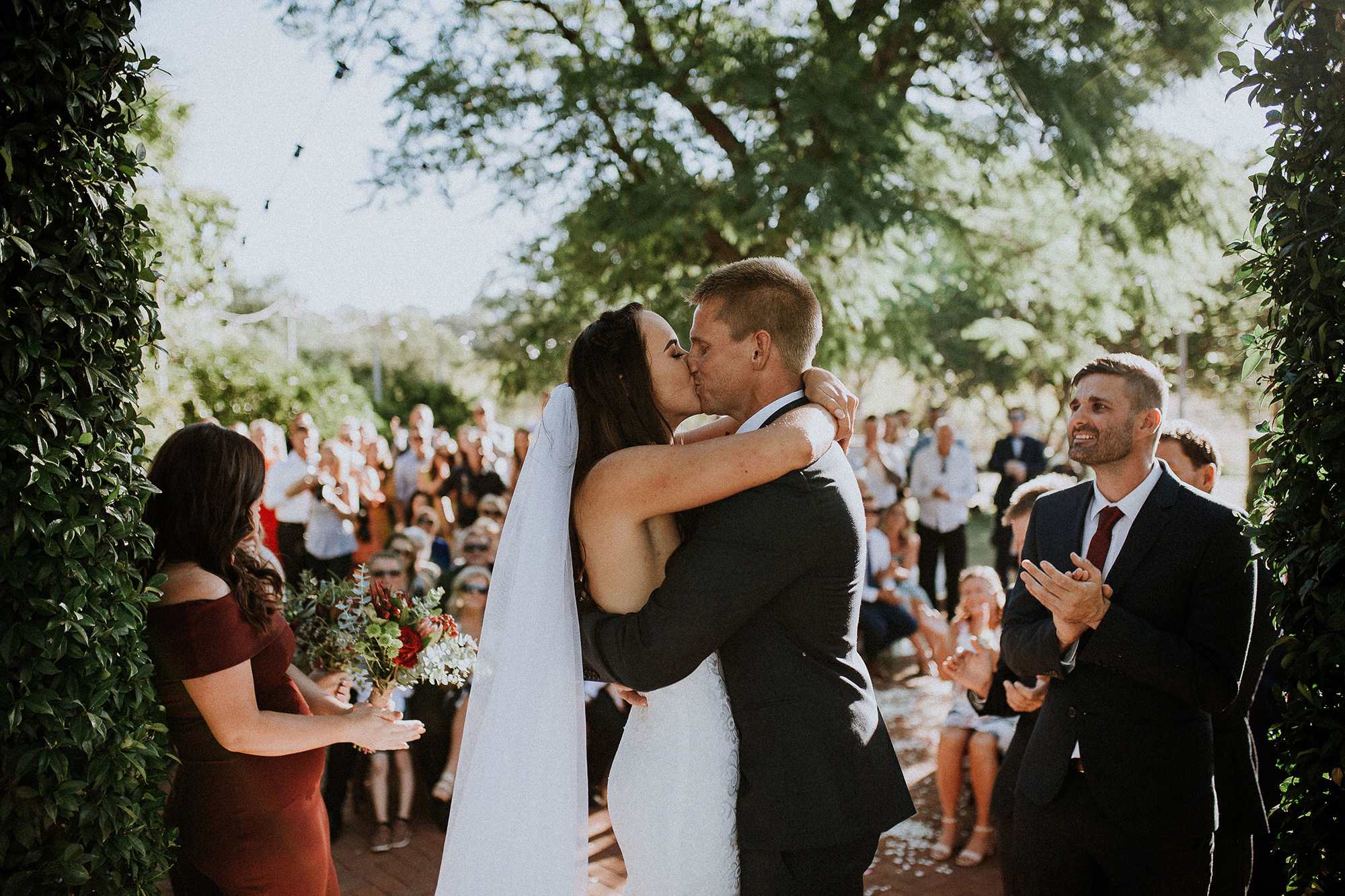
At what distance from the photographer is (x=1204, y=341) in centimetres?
2997

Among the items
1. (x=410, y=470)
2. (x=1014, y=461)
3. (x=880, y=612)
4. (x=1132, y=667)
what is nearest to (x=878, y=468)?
(x=1014, y=461)

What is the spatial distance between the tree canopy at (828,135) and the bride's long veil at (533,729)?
6016 mm

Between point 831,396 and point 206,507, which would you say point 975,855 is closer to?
point 831,396

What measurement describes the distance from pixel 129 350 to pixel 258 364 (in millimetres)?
17702

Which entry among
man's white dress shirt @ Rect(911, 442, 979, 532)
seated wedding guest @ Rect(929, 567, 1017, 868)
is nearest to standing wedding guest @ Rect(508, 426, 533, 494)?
man's white dress shirt @ Rect(911, 442, 979, 532)

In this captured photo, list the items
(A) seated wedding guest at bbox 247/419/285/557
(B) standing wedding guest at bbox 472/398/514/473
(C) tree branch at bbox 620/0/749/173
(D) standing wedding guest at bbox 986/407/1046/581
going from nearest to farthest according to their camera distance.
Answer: (A) seated wedding guest at bbox 247/419/285/557
(C) tree branch at bbox 620/0/749/173
(B) standing wedding guest at bbox 472/398/514/473
(D) standing wedding guest at bbox 986/407/1046/581

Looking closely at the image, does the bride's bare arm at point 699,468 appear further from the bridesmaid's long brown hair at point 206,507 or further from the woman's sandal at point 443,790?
the woman's sandal at point 443,790

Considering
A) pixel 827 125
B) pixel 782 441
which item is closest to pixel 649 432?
pixel 782 441

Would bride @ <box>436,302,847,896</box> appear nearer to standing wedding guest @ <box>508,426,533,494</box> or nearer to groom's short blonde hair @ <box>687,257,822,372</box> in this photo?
groom's short blonde hair @ <box>687,257,822,372</box>

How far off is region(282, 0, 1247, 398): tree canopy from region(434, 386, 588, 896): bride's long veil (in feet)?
19.7

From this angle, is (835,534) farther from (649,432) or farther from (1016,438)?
(1016,438)

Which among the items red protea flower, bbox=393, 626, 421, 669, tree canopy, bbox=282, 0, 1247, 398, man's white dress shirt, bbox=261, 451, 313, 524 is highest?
tree canopy, bbox=282, 0, 1247, 398

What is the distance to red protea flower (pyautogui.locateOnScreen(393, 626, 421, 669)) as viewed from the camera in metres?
3.11

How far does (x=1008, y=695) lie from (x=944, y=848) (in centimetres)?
212
